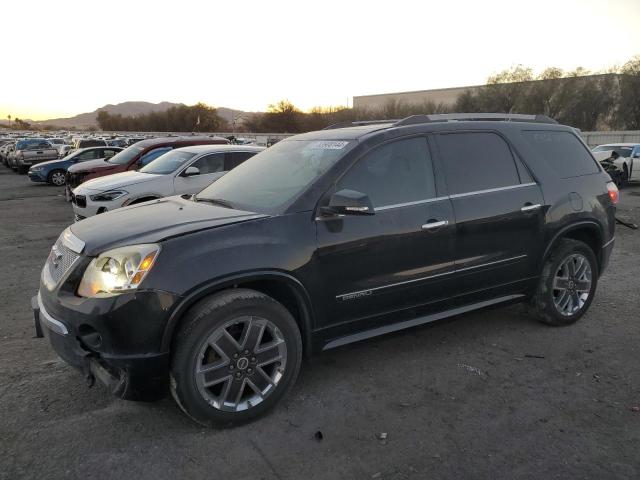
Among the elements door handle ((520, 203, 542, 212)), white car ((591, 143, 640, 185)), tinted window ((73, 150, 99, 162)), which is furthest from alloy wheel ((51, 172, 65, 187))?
door handle ((520, 203, 542, 212))

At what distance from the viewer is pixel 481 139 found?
4.32 meters

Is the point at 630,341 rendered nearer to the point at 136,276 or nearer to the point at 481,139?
the point at 481,139

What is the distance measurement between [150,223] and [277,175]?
1.09 meters

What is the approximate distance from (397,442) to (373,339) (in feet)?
2.61

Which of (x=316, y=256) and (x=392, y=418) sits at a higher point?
(x=316, y=256)

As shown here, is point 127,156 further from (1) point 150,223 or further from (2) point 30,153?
(2) point 30,153

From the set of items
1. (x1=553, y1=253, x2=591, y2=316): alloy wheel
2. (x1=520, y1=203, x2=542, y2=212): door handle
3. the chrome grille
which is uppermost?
(x1=520, y1=203, x2=542, y2=212): door handle

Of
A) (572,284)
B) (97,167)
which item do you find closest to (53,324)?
(572,284)

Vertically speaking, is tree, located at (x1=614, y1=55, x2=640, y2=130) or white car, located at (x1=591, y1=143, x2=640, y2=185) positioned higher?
tree, located at (x1=614, y1=55, x2=640, y2=130)

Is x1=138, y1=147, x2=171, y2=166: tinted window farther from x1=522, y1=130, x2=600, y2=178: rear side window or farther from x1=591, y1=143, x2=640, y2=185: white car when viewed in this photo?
x1=591, y1=143, x2=640, y2=185: white car

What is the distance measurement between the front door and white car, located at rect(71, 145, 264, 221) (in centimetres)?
530

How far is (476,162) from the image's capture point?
13.8 feet

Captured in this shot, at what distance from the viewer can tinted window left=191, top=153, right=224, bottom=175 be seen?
9.65 meters

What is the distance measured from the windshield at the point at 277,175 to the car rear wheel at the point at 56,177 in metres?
18.1
